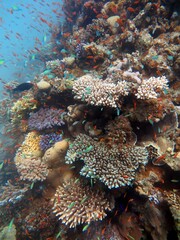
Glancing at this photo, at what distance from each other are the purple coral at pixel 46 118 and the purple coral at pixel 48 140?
274 millimetres

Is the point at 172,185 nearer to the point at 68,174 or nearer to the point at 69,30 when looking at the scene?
the point at 68,174

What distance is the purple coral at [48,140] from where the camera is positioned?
17.0 ft

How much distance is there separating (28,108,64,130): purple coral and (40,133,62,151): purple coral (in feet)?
0.90

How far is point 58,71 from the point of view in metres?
6.91

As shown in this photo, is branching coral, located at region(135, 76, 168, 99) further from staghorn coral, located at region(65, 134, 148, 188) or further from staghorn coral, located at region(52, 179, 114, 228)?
staghorn coral, located at region(52, 179, 114, 228)

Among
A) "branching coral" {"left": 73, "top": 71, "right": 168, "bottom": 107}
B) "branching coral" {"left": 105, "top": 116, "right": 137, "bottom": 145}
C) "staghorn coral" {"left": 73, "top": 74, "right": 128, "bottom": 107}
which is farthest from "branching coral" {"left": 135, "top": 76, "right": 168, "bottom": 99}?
"branching coral" {"left": 105, "top": 116, "right": 137, "bottom": 145}

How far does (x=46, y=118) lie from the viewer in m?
5.44

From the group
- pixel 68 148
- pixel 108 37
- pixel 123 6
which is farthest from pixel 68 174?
pixel 123 6

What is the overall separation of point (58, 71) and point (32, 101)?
5.40 ft

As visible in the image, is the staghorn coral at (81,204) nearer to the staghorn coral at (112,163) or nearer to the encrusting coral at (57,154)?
the staghorn coral at (112,163)

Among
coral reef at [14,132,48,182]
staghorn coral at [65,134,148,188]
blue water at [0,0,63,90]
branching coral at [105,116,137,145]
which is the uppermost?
Answer: blue water at [0,0,63,90]

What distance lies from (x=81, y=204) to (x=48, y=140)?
2131mm

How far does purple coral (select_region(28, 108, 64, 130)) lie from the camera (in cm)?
523

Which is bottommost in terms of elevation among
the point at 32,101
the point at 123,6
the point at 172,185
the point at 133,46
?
the point at 172,185
